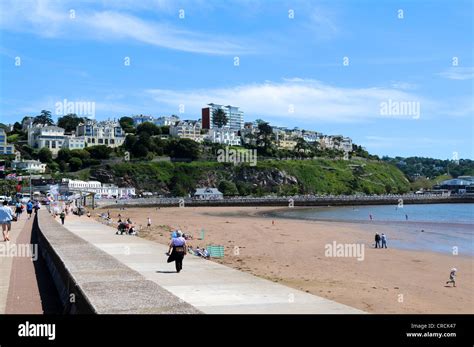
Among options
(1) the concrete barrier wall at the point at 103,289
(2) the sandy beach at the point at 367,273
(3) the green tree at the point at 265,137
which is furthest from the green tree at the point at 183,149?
(1) the concrete barrier wall at the point at 103,289

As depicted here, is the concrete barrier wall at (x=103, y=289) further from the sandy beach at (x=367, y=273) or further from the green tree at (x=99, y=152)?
the green tree at (x=99, y=152)

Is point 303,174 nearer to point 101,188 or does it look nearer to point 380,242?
point 101,188

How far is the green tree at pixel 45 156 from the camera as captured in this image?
447 ft

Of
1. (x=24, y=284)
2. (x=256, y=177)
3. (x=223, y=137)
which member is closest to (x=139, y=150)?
(x=256, y=177)

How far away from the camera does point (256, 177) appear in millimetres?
145375

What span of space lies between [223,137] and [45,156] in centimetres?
6789

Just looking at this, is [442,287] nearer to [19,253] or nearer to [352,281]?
[352,281]

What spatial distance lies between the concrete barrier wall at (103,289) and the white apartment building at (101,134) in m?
146

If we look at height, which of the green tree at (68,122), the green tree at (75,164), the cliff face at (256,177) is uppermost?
the green tree at (68,122)

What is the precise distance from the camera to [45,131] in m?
151

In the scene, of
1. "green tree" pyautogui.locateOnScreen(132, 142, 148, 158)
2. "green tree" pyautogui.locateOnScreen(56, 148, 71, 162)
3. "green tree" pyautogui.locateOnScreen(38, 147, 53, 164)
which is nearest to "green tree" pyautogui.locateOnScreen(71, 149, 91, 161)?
"green tree" pyautogui.locateOnScreen(56, 148, 71, 162)

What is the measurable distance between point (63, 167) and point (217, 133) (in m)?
68.1

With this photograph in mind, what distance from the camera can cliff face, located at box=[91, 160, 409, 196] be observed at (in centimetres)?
12812
